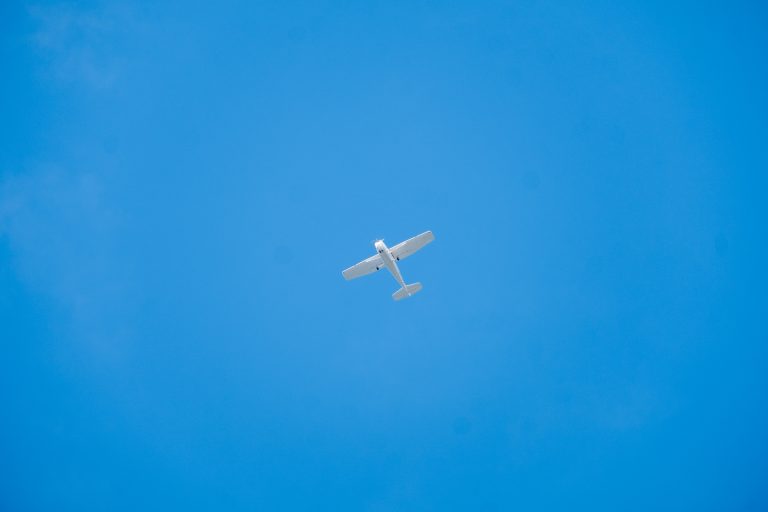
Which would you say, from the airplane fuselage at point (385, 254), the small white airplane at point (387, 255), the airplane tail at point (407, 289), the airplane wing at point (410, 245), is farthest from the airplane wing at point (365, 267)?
the airplane tail at point (407, 289)

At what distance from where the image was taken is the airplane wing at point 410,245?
33.3 metres

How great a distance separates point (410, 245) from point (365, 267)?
406 centimetres

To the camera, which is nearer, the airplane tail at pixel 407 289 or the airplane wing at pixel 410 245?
the airplane wing at pixel 410 245

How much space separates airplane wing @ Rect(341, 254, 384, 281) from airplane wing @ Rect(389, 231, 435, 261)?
1.36 m

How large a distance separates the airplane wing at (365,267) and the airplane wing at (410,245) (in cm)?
136

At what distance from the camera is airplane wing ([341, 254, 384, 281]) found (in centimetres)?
3441

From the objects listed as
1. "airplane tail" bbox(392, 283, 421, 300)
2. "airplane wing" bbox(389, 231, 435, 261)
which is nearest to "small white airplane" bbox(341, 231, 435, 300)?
"airplane wing" bbox(389, 231, 435, 261)

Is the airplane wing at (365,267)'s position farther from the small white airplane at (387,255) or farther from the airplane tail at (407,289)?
the airplane tail at (407,289)

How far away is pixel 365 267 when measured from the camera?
3469cm

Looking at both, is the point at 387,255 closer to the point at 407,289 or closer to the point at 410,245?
the point at 410,245

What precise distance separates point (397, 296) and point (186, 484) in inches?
1314

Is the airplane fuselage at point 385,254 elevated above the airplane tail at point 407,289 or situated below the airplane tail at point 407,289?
below

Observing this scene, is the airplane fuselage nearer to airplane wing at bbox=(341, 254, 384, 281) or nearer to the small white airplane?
the small white airplane

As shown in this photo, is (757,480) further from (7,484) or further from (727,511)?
(7,484)
